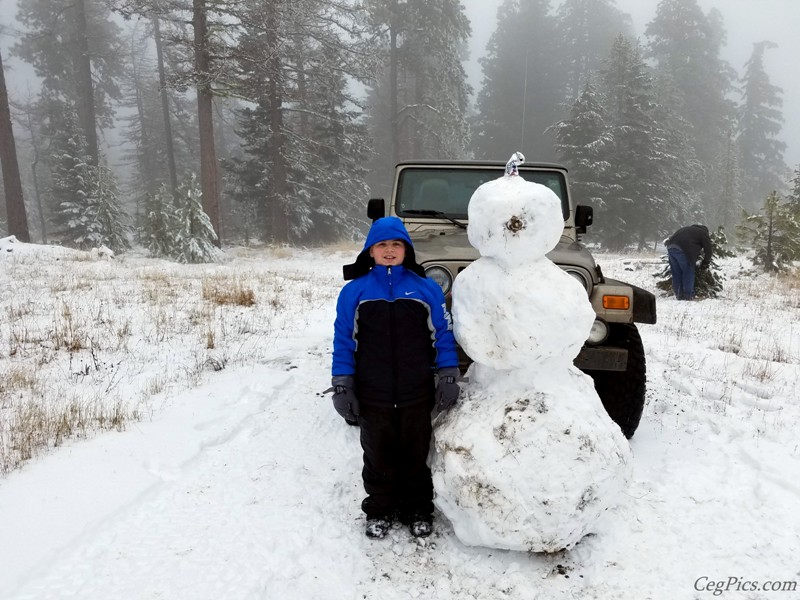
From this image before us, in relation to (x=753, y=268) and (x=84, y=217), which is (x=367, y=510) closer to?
(x=753, y=268)

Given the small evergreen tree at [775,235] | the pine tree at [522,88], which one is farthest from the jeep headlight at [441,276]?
the pine tree at [522,88]

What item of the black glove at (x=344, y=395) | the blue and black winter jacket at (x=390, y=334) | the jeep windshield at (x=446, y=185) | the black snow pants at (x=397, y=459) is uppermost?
the jeep windshield at (x=446, y=185)

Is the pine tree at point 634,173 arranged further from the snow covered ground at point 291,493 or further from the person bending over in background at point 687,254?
the snow covered ground at point 291,493

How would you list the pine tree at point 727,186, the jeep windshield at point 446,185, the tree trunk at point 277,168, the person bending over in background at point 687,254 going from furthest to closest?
1. the pine tree at point 727,186
2. the tree trunk at point 277,168
3. the person bending over in background at point 687,254
4. the jeep windshield at point 446,185

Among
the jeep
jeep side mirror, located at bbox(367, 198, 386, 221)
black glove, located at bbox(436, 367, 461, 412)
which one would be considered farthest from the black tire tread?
jeep side mirror, located at bbox(367, 198, 386, 221)

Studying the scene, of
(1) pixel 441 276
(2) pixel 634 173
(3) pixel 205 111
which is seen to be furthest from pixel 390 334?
(2) pixel 634 173

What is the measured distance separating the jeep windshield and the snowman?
2.09 metres

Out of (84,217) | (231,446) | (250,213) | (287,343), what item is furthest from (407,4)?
(231,446)

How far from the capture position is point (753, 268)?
1182 cm

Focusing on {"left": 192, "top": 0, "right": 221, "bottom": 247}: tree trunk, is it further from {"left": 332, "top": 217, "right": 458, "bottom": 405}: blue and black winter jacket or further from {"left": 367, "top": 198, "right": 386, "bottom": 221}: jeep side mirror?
{"left": 332, "top": 217, "right": 458, "bottom": 405}: blue and black winter jacket

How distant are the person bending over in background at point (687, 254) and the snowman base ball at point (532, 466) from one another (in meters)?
7.28

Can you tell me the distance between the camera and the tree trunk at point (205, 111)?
12.1 meters

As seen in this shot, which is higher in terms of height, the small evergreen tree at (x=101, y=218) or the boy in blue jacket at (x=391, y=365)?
the small evergreen tree at (x=101, y=218)

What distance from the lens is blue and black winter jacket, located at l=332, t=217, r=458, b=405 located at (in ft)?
6.97
